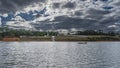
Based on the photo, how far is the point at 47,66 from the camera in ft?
208

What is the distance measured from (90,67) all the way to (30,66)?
45.4 ft

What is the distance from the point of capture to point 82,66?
6450 centimetres

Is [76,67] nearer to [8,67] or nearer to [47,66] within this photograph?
[47,66]

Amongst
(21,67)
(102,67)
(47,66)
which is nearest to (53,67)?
(47,66)

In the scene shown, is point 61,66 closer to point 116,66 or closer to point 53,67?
point 53,67

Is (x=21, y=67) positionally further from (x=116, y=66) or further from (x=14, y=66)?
(x=116, y=66)

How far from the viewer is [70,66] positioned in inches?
2507

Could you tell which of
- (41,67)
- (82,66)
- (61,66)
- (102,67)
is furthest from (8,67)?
(102,67)

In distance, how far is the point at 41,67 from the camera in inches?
2422

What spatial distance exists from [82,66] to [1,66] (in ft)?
61.8

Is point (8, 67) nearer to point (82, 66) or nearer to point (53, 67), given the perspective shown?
point (53, 67)

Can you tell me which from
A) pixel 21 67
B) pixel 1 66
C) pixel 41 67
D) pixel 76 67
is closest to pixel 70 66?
pixel 76 67

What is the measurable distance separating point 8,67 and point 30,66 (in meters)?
5.02

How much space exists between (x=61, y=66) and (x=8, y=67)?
1212cm
